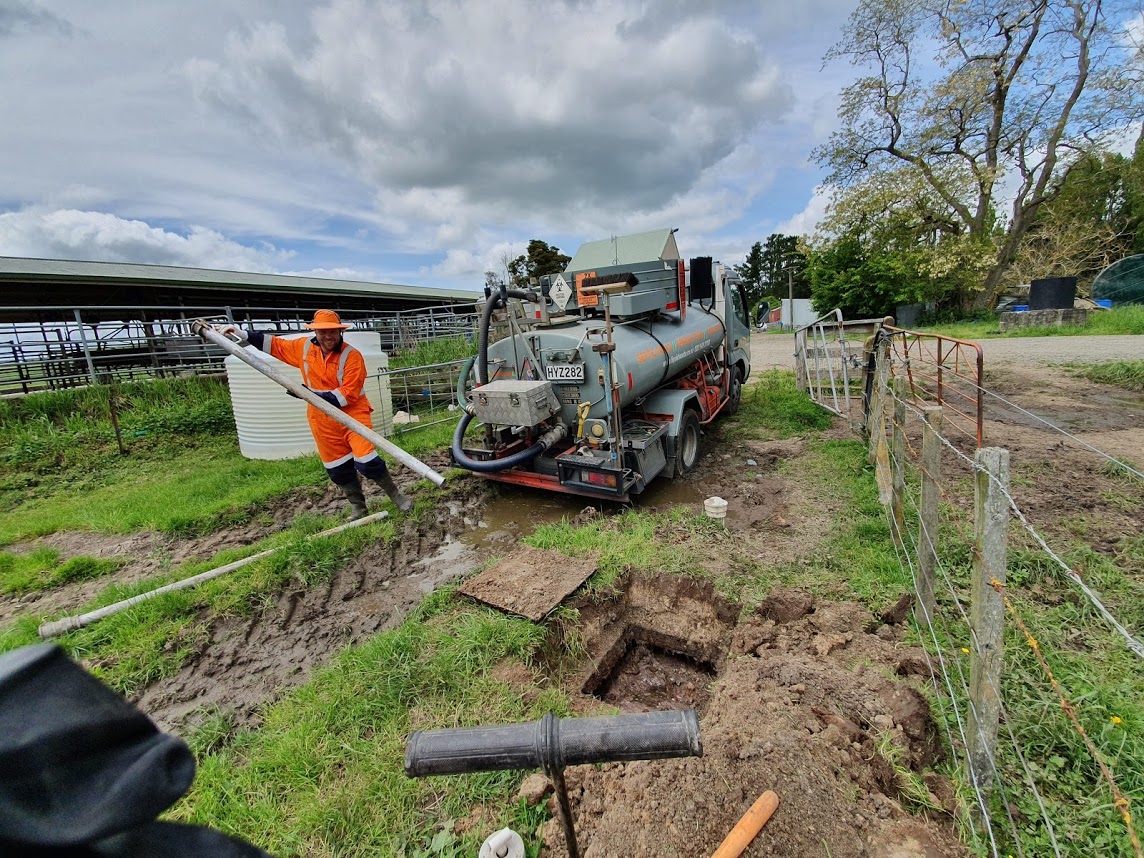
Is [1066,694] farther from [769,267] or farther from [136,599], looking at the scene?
[769,267]

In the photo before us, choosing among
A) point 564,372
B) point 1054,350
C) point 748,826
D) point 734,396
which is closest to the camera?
point 748,826

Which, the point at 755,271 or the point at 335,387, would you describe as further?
the point at 755,271

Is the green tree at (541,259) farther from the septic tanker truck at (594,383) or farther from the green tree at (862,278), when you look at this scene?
the septic tanker truck at (594,383)

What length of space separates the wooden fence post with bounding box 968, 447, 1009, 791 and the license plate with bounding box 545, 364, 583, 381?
355cm

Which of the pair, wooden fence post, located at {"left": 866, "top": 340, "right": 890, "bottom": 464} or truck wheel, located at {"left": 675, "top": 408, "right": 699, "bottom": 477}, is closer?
wooden fence post, located at {"left": 866, "top": 340, "right": 890, "bottom": 464}

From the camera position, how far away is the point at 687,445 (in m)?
6.35

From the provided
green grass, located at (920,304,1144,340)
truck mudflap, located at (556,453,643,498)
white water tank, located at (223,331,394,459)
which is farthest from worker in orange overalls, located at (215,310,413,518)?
green grass, located at (920,304,1144,340)

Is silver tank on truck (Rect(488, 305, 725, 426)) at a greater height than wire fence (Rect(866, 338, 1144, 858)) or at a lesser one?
greater

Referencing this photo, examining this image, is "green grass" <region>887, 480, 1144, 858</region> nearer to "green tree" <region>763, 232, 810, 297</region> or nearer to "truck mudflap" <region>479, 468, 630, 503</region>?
"truck mudflap" <region>479, 468, 630, 503</region>

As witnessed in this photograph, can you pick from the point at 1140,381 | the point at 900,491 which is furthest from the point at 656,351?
the point at 1140,381

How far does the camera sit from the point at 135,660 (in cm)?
310

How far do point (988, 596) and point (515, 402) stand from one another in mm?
3700

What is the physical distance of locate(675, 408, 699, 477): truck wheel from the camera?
19.8ft

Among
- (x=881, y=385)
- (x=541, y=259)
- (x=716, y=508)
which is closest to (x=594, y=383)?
(x=716, y=508)
